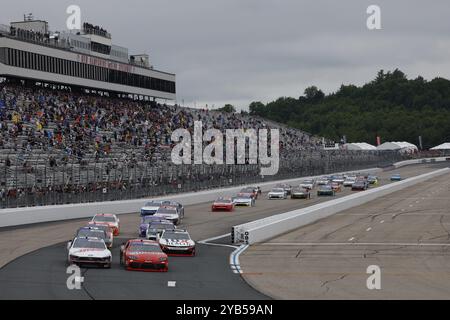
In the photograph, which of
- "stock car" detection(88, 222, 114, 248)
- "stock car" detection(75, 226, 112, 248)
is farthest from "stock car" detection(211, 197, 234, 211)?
"stock car" detection(75, 226, 112, 248)

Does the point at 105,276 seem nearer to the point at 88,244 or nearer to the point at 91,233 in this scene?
the point at 88,244

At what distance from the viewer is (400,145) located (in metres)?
170

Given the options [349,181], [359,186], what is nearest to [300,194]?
[359,186]

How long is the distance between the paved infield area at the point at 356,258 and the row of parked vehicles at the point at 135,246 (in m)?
2.51

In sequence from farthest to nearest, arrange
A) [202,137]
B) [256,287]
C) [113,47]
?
[113,47], [202,137], [256,287]

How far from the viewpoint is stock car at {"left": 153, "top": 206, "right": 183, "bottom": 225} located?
43375 mm

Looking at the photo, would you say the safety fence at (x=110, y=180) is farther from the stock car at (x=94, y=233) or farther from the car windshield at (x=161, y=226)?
the stock car at (x=94, y=233)

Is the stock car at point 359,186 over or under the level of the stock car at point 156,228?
over

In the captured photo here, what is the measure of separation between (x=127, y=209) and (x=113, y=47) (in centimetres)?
4667

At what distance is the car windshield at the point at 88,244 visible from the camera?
87.6 feet

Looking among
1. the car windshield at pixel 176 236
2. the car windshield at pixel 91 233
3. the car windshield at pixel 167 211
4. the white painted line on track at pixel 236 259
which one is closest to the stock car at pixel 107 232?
the car windshield at pixel 91 233

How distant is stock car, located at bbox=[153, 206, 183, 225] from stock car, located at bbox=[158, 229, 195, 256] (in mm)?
11437

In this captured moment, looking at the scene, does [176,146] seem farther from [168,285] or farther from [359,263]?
[168,285]
